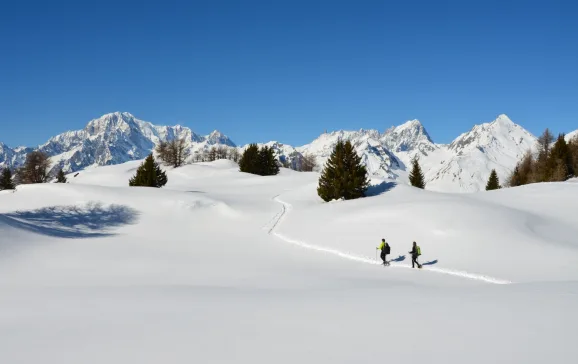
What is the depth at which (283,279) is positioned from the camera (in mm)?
15969

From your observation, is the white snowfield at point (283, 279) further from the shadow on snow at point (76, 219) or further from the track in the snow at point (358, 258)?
the shadow on snow at point (76, 219)

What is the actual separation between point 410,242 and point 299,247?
7638 mm

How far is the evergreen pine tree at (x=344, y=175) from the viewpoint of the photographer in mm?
40594

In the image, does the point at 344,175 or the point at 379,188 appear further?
the point at 379,188

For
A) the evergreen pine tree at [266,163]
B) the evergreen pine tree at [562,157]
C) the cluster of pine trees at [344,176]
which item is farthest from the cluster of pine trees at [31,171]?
the evergreen pine tree at [562,157]

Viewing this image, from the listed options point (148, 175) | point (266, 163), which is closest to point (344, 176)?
point (148, 175)

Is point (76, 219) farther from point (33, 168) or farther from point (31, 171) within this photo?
point (33, 168)

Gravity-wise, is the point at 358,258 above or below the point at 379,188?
below

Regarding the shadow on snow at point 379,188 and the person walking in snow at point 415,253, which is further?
the shadow on snow at point 379,188

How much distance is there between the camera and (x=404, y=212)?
99.5 feet

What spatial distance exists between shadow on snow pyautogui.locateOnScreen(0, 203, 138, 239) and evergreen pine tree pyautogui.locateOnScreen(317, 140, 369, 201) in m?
20.4

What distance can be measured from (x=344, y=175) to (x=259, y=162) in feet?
137

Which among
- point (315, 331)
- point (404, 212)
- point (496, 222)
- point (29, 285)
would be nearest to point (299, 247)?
point (404, 212)

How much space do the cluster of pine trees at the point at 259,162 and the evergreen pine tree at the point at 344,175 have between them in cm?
4004
